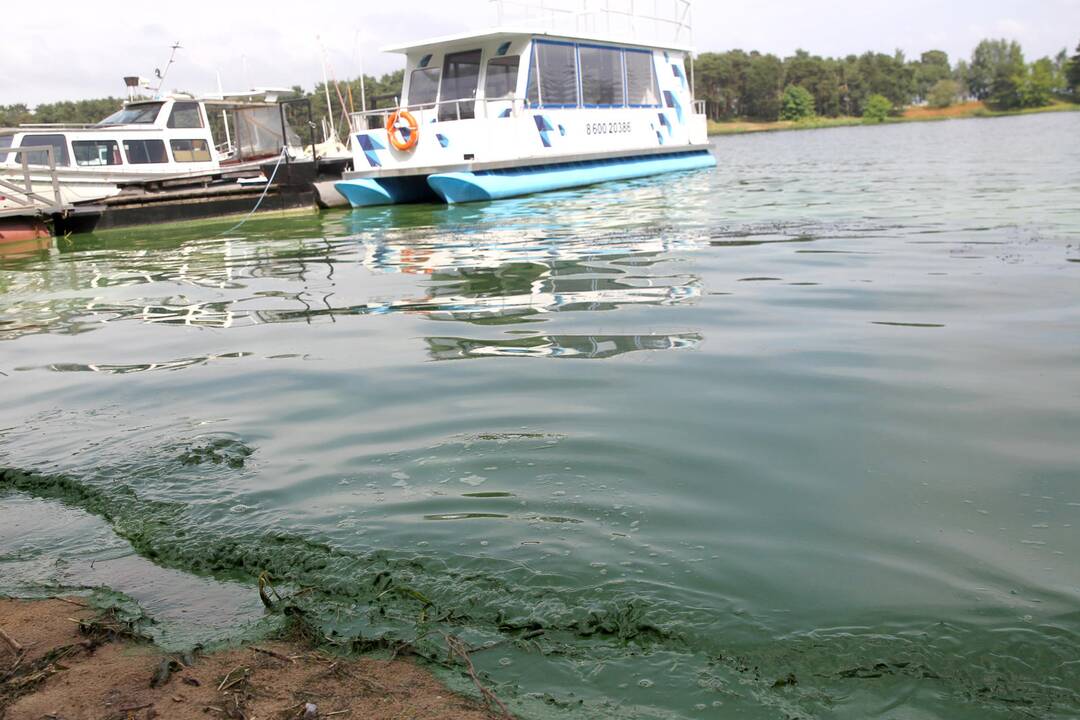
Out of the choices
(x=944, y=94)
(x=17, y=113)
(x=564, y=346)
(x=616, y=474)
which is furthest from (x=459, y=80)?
(x=944, y=94)

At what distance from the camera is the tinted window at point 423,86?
52.0 feet

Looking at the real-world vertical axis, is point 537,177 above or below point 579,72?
below

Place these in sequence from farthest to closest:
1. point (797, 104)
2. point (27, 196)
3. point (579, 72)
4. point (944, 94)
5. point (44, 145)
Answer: point (944, 94), point (797, 104), point (579, 72), point (44, 145), point (27, 196)

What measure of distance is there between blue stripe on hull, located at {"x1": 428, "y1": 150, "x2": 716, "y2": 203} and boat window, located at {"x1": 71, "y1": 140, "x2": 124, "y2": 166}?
622 cm

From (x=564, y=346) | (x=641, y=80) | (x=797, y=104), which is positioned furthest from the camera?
(x=797, y=104)

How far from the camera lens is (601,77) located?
17688mm

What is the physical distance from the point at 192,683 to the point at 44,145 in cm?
1576

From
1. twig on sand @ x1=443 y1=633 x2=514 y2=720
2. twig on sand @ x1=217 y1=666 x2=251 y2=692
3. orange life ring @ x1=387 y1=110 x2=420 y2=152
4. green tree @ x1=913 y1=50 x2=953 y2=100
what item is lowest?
twig on sand @ x1=443 y1=633 x2=514 y2=720

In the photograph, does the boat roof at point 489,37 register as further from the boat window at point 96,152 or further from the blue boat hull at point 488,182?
the boat window at point 96,152

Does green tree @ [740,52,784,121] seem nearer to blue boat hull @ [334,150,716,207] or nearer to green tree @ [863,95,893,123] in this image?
green tree @ [863,95,893,123]

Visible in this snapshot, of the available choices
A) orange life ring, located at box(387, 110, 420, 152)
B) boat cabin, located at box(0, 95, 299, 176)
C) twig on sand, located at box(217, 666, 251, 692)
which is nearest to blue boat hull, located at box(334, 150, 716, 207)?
orange life ring, located at box(387, 110, 420, 152)

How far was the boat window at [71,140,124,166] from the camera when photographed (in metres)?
15.7

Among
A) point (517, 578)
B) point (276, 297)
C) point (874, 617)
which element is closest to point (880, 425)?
point (874, 617)

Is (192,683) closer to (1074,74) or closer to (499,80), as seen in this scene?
(499,80)
